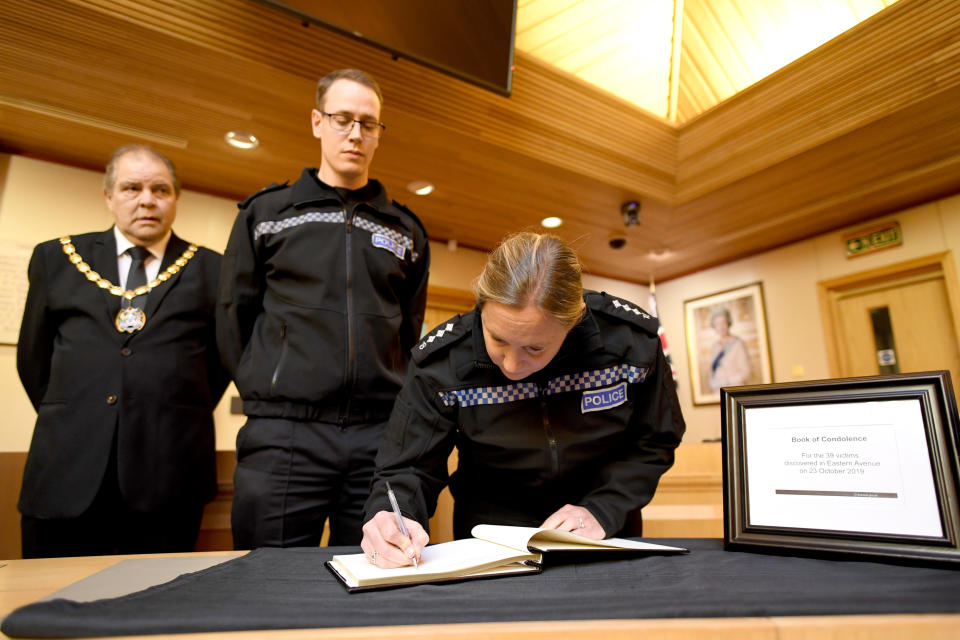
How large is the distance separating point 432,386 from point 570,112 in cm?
265

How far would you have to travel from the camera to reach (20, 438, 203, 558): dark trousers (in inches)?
55.5

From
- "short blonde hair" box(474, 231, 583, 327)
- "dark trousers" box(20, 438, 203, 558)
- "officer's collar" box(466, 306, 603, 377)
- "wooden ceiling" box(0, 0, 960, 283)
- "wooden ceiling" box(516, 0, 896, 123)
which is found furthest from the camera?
"wooden ceiling" box(516, 0, 896, 123)

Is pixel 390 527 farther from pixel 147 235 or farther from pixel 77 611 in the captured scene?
pixel 147 235

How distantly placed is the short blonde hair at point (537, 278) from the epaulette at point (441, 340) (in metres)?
0.11

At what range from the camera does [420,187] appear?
3.83 metres

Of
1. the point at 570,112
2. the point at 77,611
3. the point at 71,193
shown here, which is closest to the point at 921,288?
the point at 570,112

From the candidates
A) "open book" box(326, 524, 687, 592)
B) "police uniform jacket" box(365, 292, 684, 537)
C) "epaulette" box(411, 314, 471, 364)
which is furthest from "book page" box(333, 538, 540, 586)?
"epaulette" box(411, 314, 471, 364)

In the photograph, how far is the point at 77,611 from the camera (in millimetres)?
515

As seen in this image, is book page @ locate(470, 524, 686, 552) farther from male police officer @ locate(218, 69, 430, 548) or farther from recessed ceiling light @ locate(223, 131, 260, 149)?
recessed ceiling light @ locate(223, 131, 260, 149)

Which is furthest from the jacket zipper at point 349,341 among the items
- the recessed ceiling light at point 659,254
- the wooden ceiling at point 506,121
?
the recessed ceiling light at point 659,254

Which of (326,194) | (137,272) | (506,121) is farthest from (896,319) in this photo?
(137,272)

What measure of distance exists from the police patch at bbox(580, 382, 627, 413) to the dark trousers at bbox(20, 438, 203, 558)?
108cm

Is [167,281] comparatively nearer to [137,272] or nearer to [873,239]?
[137,272]

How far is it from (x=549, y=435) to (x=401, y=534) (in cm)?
42
